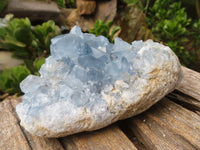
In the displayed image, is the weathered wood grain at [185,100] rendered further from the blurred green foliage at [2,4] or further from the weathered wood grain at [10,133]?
the blurred green foliage at [2,4]

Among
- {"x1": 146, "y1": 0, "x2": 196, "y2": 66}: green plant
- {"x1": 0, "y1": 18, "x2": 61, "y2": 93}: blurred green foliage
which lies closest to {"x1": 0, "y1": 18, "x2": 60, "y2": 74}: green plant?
{"x1": 0, "y1": 18, "x2": 61, "y2": 93}: blurred green foliage

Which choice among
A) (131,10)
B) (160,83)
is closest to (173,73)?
(160,83)

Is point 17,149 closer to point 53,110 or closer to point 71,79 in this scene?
point 53,110

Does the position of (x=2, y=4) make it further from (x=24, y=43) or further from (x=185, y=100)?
(x=185, y=100)

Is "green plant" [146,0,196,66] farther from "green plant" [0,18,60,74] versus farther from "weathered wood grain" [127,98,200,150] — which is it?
"weathered wood grain" [127,98,200,150]

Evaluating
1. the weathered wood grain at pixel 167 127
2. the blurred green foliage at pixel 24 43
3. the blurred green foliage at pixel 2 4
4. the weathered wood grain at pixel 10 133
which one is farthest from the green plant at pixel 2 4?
the weathered wood grain at pixel 167 127

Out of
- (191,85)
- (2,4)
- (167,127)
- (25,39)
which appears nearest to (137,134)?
(167,127)
